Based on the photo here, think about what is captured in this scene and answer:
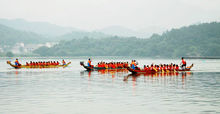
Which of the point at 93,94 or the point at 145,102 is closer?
the point at 145,102

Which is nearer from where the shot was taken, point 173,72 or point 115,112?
point 115,112

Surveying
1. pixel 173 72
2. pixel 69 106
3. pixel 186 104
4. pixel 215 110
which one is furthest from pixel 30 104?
pixel 173 72

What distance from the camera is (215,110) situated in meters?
22.9


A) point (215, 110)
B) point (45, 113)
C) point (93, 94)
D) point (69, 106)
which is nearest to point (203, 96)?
point (215, 110)

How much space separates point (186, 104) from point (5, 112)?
12444 millimetres

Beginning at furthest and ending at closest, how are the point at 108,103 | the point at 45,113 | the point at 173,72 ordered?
the point at 173,72 → the point at 108,103 → the point at 45,113

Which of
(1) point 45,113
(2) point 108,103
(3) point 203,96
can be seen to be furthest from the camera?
(3) point 203,96

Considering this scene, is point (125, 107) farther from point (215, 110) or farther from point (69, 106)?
point (215, 110)

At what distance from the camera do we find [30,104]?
25781mm

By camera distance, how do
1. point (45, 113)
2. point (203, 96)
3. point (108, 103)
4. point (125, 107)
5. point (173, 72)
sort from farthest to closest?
point (173, 72) → point (203, 96) → point (108, 103) → point (125, 107) → point (45, 113)

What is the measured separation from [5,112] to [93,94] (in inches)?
401

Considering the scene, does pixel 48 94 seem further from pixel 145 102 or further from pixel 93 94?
pixel 145 102

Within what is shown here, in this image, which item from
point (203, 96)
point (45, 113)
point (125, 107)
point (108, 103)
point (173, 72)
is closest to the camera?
point (45, 113)

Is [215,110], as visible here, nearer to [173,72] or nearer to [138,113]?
[138,113]
